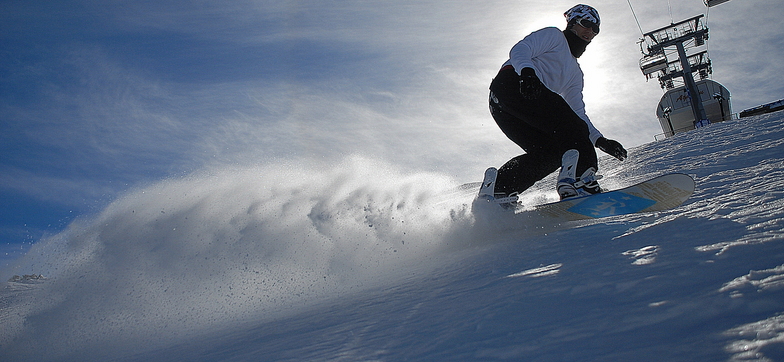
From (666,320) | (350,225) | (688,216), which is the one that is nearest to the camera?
(666,320)

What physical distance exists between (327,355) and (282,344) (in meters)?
0.40

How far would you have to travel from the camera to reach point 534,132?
11.9ft

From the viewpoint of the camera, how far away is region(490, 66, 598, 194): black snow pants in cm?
334

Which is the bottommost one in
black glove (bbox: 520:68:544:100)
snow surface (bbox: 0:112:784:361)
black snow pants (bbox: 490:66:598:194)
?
snow surface (bbox: 0:112:784:361)

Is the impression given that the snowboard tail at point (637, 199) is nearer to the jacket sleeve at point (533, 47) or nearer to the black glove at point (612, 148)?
the black glove at point (612, 148)

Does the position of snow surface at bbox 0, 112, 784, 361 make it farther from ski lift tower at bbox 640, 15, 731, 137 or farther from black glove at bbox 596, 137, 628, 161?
ski lift tower at bbox 640, 15, 731, 137

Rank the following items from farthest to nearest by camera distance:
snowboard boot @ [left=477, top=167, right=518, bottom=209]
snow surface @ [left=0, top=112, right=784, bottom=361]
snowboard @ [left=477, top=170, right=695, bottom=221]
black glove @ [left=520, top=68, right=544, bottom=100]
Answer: snowboard boot @ [left=477, top=167, right=518, bottom=209], black glove @ [left=520, top=68, right=544, bottom=100], snowboard @ [left=477, top=170, right=695, bottom=221], snow surface @ [left=0, top=112, right=784, bottom=361]

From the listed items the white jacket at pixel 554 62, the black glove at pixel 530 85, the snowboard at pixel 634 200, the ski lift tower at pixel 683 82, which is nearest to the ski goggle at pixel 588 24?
the white jacket at pixel 554 62

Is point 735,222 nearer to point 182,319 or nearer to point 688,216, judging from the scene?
point 688,216

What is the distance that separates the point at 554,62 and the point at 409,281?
2554 millimetres

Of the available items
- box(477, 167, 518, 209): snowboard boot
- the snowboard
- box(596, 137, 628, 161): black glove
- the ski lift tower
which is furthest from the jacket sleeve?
the ski lift tower

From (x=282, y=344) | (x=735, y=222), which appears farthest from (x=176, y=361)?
(x=735, y=222)

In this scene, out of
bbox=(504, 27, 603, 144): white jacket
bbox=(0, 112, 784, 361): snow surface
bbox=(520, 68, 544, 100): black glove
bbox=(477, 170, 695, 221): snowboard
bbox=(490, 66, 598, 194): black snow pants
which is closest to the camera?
bbox=(0, 112, 784, 361): snow surface

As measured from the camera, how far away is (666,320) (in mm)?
911
